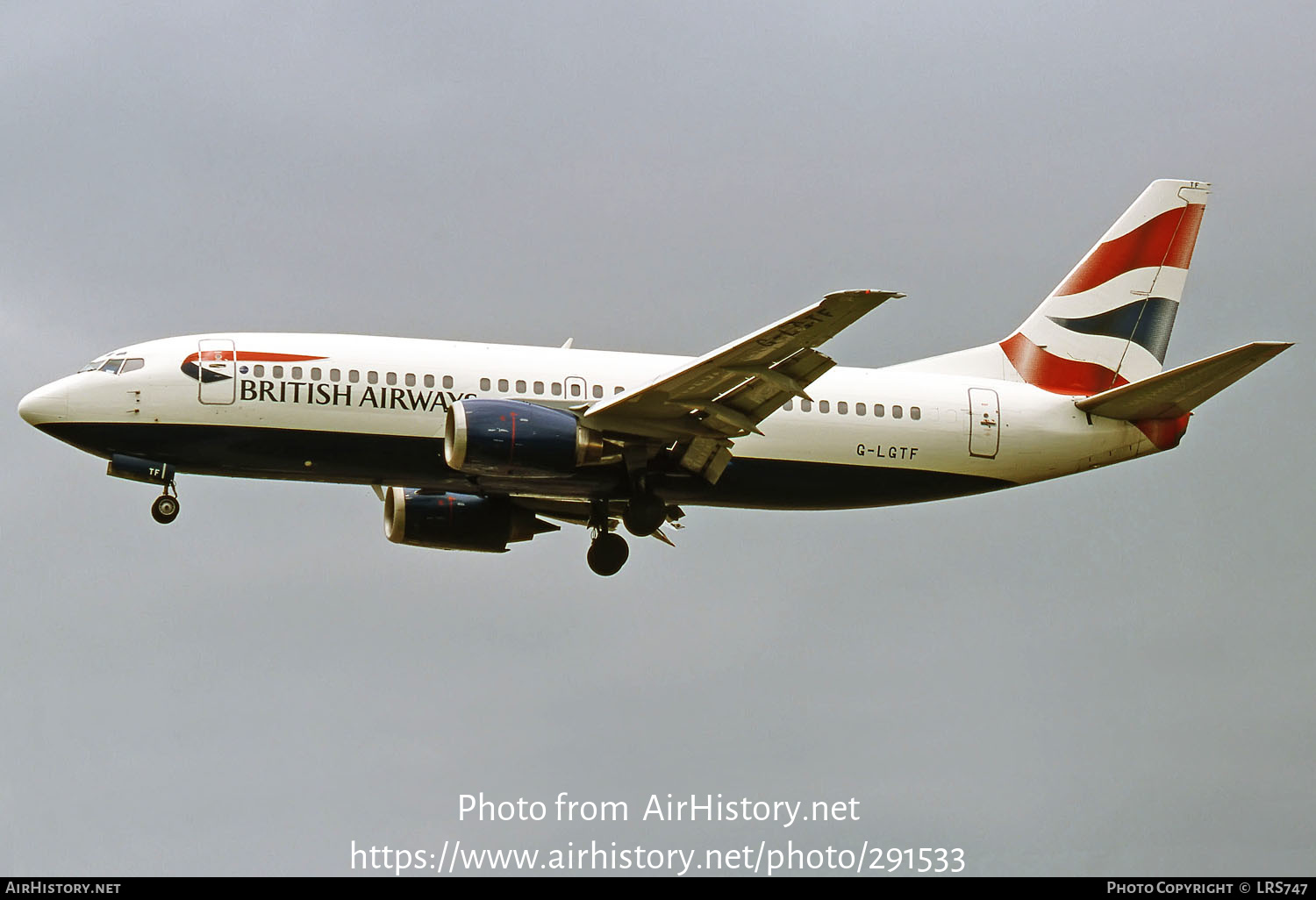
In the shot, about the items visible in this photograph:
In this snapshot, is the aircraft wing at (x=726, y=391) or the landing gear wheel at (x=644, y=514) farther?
the landing gear wheel at (x=644, y=514)

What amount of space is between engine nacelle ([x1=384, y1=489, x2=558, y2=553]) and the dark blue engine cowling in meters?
5.29

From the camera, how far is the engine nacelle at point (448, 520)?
40.9 metres

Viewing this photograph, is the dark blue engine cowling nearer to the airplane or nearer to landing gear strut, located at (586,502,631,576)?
the airplane

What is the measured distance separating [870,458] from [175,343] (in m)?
14.5

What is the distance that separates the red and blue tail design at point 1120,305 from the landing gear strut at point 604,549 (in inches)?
400

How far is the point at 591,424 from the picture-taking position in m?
35.8

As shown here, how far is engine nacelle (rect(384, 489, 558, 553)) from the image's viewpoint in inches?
1609

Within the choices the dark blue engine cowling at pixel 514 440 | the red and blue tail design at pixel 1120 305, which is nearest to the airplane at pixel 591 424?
the dark blue engine cowling at pixel 514 440

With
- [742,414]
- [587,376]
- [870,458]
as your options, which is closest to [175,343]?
[587,376]

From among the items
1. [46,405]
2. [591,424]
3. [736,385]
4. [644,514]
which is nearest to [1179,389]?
[736,385]

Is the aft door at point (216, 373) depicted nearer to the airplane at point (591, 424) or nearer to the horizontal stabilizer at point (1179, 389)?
the airplane at point (591, 424)

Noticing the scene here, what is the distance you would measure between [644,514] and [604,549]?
2844 mm

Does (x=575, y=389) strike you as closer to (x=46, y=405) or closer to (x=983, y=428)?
(x=983, y=428)

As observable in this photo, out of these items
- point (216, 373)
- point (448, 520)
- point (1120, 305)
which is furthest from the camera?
point (1120, 305)
